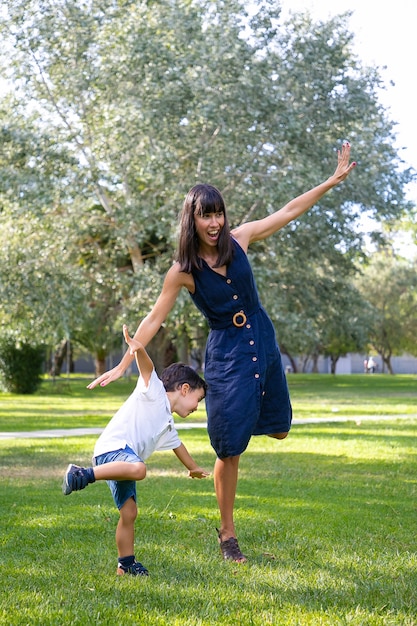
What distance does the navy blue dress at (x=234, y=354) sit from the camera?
5.21 m

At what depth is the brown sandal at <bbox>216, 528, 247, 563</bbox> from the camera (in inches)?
201

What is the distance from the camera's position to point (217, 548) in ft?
18.1

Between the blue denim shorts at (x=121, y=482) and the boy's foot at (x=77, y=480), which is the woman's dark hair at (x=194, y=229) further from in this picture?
the boy's foot at (x=77, y=480)

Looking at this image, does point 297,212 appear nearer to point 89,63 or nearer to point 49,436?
point 49,436

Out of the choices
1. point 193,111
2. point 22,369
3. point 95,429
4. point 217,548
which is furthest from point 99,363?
point 217,548

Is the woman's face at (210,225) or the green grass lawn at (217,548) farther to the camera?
the woman's face at (210,225)

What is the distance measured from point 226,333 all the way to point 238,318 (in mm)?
111

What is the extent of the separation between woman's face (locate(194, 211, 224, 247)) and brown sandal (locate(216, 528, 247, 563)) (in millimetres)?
1659

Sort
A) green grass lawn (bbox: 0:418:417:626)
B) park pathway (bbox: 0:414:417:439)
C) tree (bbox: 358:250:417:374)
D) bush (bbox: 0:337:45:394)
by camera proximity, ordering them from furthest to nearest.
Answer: tree (bbox: 358:250:417:374) < bush (bbox: 0:337:45:394) < park pathway (bbox: 0:414:417:439) < green grass lawn (bbox: 0:418:417:626)

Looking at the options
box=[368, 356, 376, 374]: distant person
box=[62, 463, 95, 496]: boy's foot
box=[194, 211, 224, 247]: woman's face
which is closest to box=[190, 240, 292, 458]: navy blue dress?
box=[194, 211, 224, 247]: woman's face

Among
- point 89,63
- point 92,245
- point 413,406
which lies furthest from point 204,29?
point 413,406

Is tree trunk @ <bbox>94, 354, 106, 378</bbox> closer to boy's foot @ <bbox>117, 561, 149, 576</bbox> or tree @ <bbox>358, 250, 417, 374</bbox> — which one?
tree @ <bbox>358, 250, 417, 374</bbox>

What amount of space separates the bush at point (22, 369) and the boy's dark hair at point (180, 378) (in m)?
24.9

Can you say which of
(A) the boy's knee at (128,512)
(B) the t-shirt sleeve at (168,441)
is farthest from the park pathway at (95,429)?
(A) the boy's knee at (128,512)
